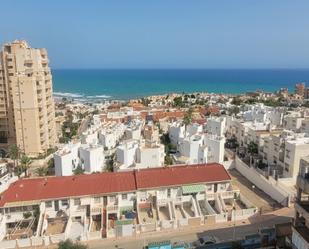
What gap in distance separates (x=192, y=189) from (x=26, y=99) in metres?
29.9

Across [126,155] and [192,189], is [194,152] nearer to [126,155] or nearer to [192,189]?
[126,155]

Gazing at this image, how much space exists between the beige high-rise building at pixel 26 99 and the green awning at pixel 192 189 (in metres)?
27.4

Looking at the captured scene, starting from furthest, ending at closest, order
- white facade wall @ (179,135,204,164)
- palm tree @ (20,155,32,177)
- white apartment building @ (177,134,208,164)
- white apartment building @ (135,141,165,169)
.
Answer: white facade wall @ (179,135,204,164) → white apartment building @ (177,134,208,164) → palm tree @ (20,155,32,177) → white apartment building @ (135,141,165,169)

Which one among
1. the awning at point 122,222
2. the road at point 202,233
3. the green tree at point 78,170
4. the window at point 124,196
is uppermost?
the window at point 124,196

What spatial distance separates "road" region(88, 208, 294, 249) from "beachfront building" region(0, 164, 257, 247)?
0.59m

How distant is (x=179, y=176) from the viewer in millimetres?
33438

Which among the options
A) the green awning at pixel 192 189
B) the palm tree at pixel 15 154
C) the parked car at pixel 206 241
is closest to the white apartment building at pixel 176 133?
the green awning at pixel 192 189

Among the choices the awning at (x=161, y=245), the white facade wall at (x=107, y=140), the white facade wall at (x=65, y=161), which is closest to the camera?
the awning at (x=161, y=245)

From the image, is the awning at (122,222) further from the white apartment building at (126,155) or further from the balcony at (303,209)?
the balcony at (303,209)

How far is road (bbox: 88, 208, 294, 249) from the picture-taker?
25.7 m

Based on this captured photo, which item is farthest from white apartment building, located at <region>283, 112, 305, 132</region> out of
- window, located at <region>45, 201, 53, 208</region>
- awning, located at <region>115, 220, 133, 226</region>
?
window, located at <region>45, 201, 53, 208</region>

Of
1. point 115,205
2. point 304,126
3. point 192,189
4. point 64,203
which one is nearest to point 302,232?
point 192,189

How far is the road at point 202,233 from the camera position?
25688mm

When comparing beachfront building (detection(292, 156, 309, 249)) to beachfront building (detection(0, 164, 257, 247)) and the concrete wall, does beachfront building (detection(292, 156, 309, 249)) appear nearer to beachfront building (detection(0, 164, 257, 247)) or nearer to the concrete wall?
beachfront building (detection(0, 164, 257, 247))
